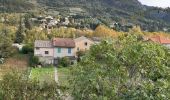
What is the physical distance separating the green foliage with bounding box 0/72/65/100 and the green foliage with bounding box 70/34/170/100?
320cm

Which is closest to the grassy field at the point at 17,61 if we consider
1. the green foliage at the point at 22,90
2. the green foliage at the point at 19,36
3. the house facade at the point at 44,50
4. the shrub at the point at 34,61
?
the shrub at the point at 34,61

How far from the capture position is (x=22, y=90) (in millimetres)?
21453

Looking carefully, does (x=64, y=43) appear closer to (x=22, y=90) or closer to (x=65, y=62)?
(x=65, y=62)

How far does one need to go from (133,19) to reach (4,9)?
133 ft

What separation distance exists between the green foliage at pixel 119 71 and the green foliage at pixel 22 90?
126 inches

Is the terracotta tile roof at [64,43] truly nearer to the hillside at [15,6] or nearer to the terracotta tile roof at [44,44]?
the terracotta tile roof at [44,44]

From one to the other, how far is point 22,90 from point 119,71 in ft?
19.8

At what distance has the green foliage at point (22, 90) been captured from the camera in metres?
21.3

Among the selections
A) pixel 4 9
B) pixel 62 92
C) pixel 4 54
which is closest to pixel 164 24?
pixel 4 9

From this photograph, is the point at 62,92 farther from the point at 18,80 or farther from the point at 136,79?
the point at 136,79

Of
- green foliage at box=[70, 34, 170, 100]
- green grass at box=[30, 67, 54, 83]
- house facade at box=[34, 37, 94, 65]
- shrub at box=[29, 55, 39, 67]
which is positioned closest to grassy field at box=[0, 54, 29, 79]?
shrub at box=[29, 55, 39, 67]

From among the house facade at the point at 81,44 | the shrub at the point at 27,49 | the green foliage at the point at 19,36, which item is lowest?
the green foliage at the point at 19,36

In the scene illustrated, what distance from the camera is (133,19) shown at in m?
151

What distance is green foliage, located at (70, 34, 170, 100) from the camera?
16.7m
